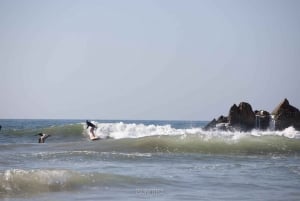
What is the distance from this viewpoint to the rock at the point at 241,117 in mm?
29938

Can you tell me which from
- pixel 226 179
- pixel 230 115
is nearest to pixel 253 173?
pixel 226 179

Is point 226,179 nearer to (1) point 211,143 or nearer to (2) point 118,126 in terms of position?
(1) point 211,143

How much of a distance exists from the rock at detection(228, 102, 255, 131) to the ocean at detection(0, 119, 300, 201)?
401 centimetres

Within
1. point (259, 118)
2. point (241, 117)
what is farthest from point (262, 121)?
point (241, 117)

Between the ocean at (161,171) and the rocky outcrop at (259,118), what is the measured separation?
13.4 ft

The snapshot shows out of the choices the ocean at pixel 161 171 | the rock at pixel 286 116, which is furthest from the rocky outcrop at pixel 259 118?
the ocean at pixel 161 171

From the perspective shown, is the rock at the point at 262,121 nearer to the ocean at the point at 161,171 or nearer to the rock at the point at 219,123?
the rock at the point at 219,123

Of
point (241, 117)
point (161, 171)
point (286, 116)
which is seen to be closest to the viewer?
point (161, 171)

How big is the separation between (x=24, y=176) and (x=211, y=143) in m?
13.4

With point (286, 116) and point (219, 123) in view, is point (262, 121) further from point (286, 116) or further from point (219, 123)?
point (219, 123)

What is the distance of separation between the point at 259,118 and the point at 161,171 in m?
16.7

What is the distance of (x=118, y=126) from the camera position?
45.9 m

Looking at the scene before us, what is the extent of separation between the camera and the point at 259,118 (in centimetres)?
3052

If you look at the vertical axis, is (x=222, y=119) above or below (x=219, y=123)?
above
